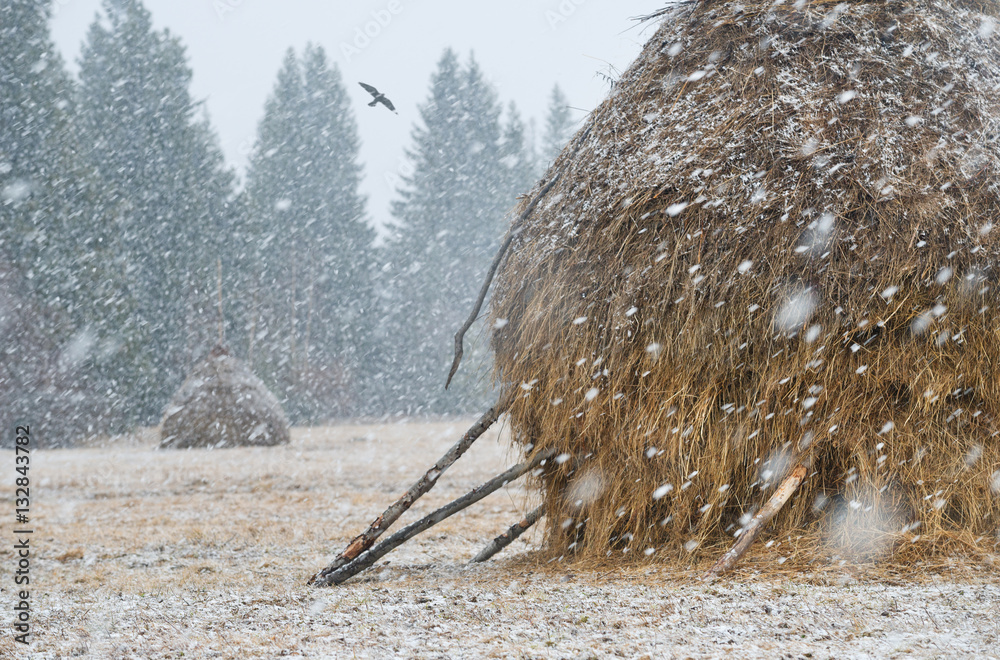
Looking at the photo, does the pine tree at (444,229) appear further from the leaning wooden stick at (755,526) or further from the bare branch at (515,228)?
the leaning wooden stick at (755,526)

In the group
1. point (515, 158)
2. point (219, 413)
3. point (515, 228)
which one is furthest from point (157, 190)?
point (515, 228)

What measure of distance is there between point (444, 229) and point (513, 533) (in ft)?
87.4

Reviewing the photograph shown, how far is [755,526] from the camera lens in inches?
132

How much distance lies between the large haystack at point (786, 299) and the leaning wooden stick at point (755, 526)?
0.57 ft

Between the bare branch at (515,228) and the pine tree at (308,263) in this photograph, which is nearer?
the bare branch at (515,228)

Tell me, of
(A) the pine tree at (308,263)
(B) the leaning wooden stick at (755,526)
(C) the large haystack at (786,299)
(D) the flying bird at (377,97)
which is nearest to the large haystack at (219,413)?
(A) the pine tree at (308,263)

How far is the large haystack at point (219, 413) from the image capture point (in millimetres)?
15305

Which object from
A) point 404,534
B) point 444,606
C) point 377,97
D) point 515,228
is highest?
point 377,97

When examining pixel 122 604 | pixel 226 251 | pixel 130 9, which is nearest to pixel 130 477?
pixel 122 604

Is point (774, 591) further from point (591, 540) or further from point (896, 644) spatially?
point (591, 540)

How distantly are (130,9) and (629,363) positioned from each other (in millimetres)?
28523

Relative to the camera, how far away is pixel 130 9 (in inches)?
1038

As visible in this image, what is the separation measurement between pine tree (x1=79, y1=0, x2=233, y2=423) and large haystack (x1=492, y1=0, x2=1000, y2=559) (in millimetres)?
21006

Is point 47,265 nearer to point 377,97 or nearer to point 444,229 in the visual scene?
point 444,229
